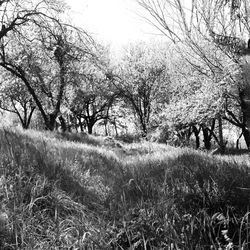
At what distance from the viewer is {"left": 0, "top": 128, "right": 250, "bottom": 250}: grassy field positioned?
1996 mm

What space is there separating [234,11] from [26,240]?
294 centimetres

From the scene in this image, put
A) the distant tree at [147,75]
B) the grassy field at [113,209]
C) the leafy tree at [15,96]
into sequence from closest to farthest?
the grassy field at [113,209] < the leafy tree at [15,96] < the distant tree at [147,75]

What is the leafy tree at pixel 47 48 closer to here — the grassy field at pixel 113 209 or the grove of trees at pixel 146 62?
the grove of trees at pixel 146 62

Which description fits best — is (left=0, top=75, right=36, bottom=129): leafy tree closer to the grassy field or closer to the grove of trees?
the grove of trees

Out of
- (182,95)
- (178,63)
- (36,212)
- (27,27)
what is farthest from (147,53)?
(36,212)

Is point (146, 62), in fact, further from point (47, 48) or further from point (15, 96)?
point (47, 48)

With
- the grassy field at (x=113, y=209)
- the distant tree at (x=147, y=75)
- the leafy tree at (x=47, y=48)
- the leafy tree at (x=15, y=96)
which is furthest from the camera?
the distant tree at (x=147, y=75)

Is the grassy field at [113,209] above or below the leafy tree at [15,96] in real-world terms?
below

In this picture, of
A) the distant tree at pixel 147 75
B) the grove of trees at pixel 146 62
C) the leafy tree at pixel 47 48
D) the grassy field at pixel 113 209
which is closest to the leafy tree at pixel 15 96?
the grove of trees at pixel 146 62

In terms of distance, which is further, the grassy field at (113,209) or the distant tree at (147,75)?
Answer: the distant tree at (147,75)

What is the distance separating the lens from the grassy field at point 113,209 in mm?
1996

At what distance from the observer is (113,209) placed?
2752mm

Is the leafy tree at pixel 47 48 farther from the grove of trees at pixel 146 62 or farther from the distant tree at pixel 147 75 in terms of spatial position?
the distant tree at pixel 147 75

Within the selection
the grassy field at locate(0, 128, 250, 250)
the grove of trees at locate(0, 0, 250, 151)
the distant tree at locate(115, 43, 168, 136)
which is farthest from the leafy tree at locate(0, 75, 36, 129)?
the grassy field at locate(0, 128, 250, 250)
